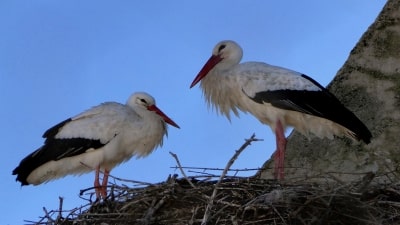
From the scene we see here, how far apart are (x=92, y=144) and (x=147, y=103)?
71 cm

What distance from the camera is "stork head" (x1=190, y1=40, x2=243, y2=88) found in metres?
9.52

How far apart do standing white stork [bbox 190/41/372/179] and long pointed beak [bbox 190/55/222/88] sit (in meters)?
0.17

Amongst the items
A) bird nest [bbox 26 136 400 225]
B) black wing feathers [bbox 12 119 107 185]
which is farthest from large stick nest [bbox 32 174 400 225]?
black wing feathers [bbox 12 119 107 185]

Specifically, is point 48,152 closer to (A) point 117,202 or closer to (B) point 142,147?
(B) point 142,147

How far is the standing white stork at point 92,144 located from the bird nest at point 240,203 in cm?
173

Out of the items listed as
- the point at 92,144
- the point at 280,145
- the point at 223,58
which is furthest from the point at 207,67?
the point at 92,144

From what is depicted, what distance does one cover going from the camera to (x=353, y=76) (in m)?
10.4

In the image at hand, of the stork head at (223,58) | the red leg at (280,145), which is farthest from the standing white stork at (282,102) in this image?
the stork head at (223,58)

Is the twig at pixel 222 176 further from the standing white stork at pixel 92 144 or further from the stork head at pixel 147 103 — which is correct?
the stork head at pixel 147 103

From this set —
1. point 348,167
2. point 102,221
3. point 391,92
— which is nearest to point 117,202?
point 102,221

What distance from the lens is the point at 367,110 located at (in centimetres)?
1006

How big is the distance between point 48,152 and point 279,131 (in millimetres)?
1781

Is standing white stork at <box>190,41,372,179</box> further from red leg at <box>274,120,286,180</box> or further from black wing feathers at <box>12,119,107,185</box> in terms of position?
black wing feathers at <box>12,119,107,185</box>

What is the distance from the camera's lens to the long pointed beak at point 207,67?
9.53 m
